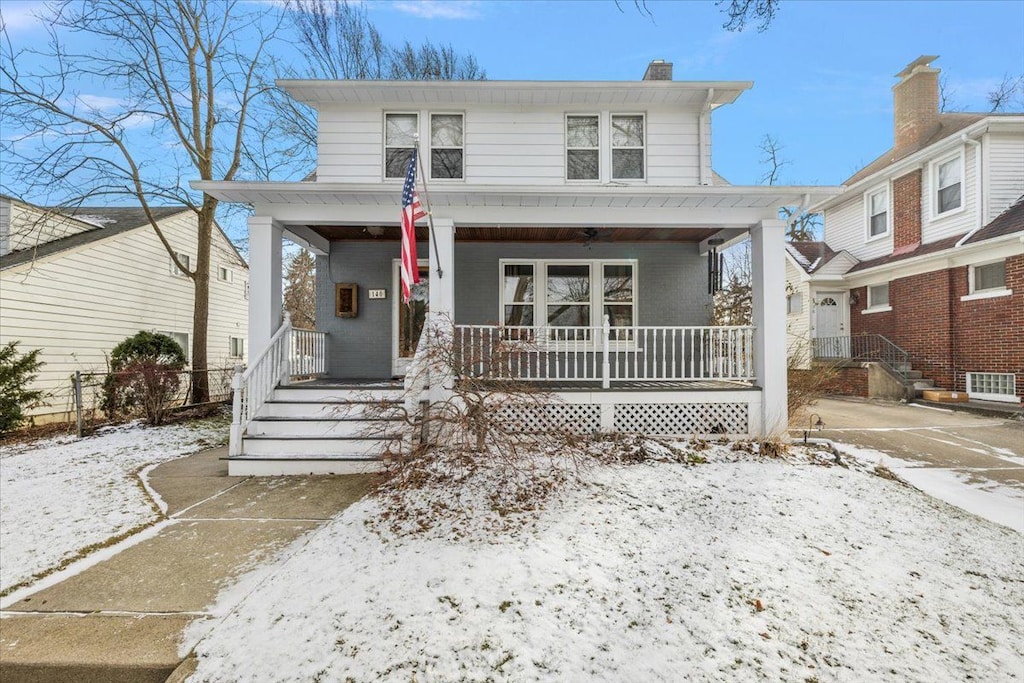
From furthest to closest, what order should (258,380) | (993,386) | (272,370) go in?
(993,386) < (272,370) < (258,380)

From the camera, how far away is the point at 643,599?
300cm

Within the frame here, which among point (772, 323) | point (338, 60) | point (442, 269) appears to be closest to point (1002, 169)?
point (772, 323)

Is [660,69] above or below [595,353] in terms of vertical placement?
above

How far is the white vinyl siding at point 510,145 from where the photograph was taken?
330 inches

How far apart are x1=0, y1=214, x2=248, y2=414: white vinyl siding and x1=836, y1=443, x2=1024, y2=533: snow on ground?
14.1m

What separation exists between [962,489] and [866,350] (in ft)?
33.7

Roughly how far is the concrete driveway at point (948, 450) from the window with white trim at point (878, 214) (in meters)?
6.57

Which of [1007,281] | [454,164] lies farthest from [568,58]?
[1007,281]

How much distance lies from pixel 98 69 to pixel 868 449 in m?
16.9

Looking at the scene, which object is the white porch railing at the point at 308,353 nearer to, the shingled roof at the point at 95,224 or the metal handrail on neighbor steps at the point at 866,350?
the shingled roof at the point at 95,224

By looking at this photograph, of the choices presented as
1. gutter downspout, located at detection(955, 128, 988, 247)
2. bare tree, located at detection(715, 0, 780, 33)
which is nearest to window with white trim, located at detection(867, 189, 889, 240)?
gutter downspout, located at detection(955, 128, 988, 247)

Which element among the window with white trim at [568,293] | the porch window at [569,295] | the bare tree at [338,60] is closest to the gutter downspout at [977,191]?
the window with white trim at [568,293]

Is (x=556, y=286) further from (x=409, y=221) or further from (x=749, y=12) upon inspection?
(x=749, y=12)

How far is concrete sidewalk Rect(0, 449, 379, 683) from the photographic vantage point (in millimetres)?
2445
